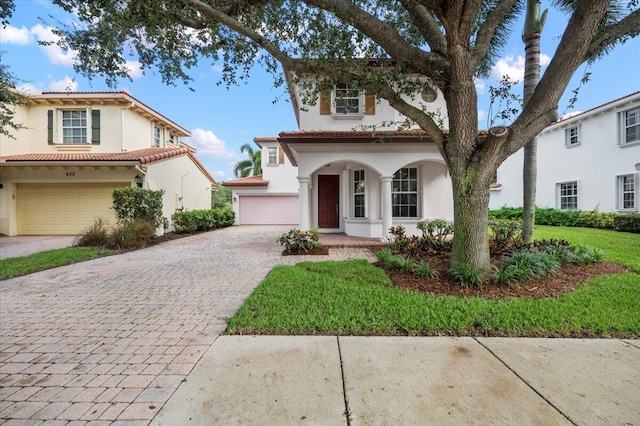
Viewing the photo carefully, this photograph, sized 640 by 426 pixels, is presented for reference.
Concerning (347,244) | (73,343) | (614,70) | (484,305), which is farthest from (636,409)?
(614,70)

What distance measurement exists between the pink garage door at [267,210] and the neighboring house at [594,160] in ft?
52.6

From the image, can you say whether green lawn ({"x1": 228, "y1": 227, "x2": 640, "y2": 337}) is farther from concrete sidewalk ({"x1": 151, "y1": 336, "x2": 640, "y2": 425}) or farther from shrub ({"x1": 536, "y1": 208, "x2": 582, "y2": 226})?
shrub ({"x1": 536, "y1": 208, "x2": 582, "y2": 226})

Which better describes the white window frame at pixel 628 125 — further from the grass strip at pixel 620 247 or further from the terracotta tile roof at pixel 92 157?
the terracotta tile roof at pixel 92 157

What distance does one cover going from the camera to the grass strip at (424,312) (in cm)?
345

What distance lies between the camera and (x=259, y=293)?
15.7 ft

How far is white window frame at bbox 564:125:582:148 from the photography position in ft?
51.0

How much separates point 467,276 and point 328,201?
8.43 m

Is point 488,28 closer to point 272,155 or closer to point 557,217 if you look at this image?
point 557,217

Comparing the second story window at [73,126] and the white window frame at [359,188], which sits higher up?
the second story window at [73,126]

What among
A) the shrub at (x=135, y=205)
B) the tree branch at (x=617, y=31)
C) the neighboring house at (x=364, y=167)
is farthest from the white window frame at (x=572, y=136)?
the shrub at (x=135, y=205)

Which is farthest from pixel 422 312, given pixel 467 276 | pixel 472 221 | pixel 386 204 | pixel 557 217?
pixel 557 217

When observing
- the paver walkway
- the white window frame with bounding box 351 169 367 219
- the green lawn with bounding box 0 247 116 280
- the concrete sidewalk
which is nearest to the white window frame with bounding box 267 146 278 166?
the white window frame with bounding box 351 169 367 219

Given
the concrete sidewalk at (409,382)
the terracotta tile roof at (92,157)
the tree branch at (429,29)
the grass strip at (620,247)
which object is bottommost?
the concrete sidewalk at (409,382)

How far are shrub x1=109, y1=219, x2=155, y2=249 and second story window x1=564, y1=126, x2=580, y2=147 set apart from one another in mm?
21401
